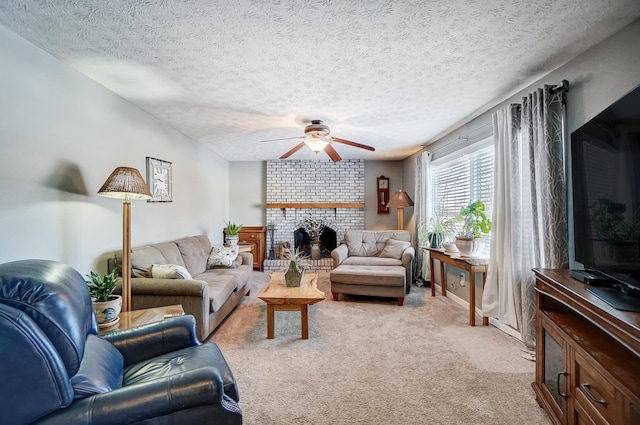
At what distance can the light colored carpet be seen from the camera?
172cm

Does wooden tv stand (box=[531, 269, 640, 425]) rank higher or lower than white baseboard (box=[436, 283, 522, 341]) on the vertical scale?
higher

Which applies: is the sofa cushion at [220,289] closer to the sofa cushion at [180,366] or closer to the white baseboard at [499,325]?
the sofa cushion at [180,366]

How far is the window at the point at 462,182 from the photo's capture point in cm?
337

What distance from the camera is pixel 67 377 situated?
0.97m

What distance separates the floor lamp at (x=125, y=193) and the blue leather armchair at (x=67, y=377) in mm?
1044

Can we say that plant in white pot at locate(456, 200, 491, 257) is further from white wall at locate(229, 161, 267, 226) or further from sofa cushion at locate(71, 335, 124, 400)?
white wall at locate(229, 161, 267, 226)

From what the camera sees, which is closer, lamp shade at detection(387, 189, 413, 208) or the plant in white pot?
the plant in white pot

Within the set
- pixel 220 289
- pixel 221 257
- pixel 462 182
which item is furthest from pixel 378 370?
pixel 462 182

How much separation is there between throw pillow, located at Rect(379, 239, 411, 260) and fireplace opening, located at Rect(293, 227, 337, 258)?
1770mm

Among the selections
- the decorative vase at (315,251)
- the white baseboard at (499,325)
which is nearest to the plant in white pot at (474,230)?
the white baseboard at (499,325)

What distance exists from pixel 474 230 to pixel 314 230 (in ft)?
11.3

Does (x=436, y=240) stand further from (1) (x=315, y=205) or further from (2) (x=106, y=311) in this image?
(2) (x=106, y=311)

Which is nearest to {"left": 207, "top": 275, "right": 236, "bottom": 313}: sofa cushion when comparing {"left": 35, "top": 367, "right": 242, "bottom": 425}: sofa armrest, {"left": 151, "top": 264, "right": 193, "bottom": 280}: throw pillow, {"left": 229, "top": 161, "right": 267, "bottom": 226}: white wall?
{"left": 151, "top": 264, "right": 193, "bottom": 280}: throw pillow

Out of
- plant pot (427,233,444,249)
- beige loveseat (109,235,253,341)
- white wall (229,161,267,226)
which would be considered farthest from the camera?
white wall (229,161,267,226)
